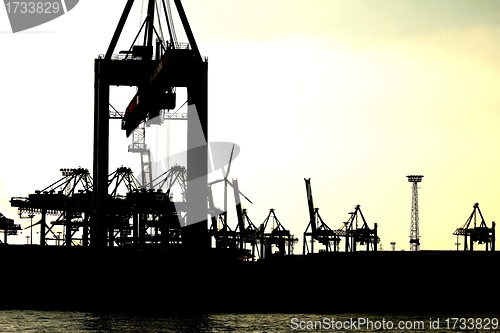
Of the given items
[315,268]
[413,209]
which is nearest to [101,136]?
[315,268]

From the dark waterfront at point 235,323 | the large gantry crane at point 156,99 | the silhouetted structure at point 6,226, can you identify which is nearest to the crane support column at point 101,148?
the large gantry crane at point 156,99

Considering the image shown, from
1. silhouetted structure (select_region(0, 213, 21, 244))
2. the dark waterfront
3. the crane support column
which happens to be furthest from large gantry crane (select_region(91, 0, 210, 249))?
silhouetted structure (select_region(0, 213, 21, 244))

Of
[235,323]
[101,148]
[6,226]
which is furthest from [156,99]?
[6,226]

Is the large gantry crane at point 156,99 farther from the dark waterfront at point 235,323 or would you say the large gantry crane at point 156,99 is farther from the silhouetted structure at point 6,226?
the silhouetted structure at point 6,226

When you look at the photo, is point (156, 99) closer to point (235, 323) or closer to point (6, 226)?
point (235, 323)

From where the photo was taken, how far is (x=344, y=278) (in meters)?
77.7

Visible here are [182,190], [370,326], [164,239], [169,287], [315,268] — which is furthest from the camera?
[182,190]

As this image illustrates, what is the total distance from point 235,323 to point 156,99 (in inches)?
612

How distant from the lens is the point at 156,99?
69.4 m

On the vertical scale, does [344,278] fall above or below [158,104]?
below

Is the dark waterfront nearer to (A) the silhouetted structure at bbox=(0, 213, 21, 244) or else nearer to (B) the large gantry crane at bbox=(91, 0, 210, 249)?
(B) the large gantry crane at bbox=(91, 0, 210, 249)

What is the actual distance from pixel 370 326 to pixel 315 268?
14958 mm

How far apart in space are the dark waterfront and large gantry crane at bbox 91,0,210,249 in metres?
7.03

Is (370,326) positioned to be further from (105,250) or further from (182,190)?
(182,190)
